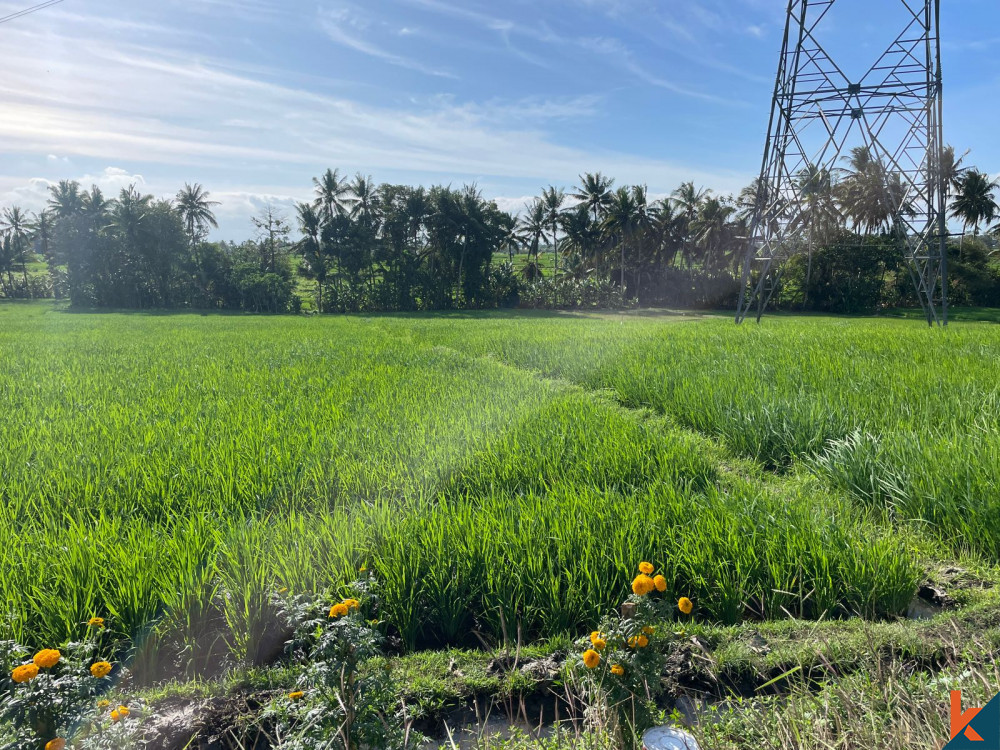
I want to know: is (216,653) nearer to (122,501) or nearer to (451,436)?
(122,501)

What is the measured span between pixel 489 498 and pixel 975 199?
45.0 metres

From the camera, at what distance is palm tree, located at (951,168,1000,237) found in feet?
115

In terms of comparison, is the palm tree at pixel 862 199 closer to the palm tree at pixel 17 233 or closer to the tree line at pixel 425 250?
the tree line at pixel 425 250

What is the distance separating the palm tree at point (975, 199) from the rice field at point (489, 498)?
39.1m

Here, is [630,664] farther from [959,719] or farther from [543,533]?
[543,533]

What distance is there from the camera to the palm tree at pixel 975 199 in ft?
115

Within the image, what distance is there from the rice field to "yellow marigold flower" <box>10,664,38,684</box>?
0.79 meters

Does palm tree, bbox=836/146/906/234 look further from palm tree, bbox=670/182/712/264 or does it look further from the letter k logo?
the letter k logo

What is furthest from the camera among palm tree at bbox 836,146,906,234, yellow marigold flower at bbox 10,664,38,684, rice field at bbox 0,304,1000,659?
palm tree at bbox 836,146,906,234

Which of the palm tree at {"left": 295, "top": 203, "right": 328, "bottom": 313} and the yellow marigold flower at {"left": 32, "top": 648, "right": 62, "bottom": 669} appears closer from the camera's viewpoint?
the yellow marigold flower at {"left": 32, "top": 648, "right": 62, "bottom": 669}

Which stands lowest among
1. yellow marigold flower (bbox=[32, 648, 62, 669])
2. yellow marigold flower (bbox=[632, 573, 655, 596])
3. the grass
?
the grass

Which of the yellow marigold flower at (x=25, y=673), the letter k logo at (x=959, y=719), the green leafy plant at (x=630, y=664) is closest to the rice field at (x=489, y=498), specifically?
the green leafy plant at (x=630, y=664)

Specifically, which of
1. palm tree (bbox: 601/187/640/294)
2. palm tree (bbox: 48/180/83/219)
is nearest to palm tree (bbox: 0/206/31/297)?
palm tree (bbox: 48/180/83/219)

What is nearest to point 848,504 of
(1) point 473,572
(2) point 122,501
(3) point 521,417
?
(1) point 473,572
